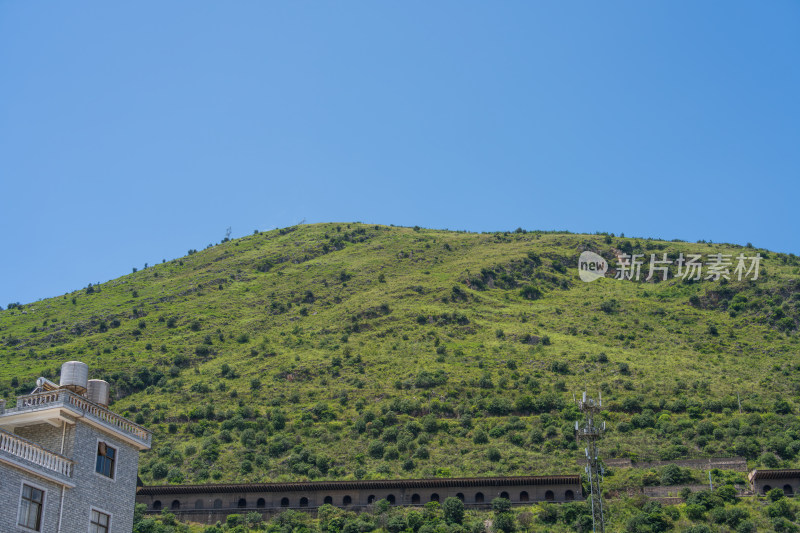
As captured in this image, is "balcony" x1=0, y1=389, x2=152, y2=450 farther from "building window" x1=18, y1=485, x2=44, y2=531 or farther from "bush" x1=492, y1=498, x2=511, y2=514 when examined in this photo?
"bush" x1=492, y1=498, x2=511, y2=514

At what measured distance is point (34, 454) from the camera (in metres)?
28.5

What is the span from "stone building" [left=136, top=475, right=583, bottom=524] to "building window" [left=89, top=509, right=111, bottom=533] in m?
60.3

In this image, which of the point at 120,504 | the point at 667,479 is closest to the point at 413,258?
the point at 667,479

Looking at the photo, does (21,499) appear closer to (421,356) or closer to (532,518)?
(532,518)

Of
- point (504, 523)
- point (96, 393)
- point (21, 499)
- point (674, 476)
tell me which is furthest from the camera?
point (674, 476)

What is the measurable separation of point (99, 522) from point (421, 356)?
9705cm

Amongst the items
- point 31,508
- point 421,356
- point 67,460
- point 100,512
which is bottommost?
point 31,508

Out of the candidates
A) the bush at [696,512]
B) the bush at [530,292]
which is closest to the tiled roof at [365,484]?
the bush at [696,512]

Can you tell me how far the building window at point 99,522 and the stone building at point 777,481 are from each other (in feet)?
224

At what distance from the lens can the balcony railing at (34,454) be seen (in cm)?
2745

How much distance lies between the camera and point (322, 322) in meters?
144

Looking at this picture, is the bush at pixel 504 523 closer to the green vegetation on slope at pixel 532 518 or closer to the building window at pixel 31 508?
the green vegetation on slope at pixel 532 518

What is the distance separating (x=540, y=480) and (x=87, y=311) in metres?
88.2

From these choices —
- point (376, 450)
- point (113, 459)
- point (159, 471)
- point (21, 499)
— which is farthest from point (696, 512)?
point (21, 499)
